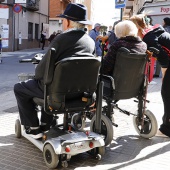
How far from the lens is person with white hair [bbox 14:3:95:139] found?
3611 mm

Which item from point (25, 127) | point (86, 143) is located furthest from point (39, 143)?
point (86, 143)

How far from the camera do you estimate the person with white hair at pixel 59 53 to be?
3.61 metres

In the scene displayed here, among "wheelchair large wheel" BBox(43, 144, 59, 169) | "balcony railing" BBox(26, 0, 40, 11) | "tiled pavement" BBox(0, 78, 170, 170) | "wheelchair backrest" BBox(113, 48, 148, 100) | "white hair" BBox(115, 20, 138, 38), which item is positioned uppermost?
"balcony railing" BBox(26, 0, 40, 11)

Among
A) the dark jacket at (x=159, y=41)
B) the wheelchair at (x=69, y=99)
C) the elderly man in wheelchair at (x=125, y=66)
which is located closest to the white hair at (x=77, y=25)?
the wheelchair at (x=69, y=99)

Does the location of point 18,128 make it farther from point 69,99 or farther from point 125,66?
point 125,66

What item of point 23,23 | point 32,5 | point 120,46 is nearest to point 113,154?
point 120,46

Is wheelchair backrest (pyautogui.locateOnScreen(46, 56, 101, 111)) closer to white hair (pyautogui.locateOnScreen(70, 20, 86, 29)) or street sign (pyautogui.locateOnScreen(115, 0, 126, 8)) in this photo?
white hair (pyautogui.locateOnScreen(70, 20, 86, 29))

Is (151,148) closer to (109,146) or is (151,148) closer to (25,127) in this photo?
(109,146)

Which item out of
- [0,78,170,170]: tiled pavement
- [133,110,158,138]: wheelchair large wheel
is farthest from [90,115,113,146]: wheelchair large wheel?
[133,110,158,138]: wheelchair large wheel

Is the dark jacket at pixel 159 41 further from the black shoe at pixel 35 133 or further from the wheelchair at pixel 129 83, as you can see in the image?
the black shoe at pixel 35 133

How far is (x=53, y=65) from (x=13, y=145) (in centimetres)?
142

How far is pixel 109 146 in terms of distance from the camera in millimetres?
4395

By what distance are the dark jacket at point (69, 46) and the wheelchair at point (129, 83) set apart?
1.45ft

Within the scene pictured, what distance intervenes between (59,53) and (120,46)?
996mm
